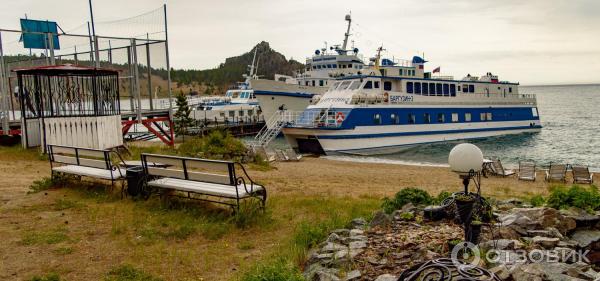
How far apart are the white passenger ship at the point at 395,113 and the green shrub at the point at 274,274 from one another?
22.5 m

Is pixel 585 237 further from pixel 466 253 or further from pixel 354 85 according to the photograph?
pixel 354 85

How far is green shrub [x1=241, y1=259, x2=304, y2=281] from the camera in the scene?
13.8ft

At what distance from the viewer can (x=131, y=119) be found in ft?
64.2

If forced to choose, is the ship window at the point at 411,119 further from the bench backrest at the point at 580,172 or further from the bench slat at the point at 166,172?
the bench slat at the point at 166,172

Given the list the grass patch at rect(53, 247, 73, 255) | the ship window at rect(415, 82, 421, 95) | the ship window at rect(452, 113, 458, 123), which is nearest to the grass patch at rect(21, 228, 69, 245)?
the grass patch at rect(53, 247, 73, 255)

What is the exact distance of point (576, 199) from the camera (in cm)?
648

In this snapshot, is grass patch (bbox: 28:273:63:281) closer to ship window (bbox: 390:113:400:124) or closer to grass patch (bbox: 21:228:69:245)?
grass patch (bbox: 21:228:69:245)

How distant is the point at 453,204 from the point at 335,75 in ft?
124

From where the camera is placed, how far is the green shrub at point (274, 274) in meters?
4.20

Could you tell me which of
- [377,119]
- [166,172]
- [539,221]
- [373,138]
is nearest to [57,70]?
[166,172]

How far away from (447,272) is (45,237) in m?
5.24

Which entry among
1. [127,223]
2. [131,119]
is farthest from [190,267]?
[131,119]

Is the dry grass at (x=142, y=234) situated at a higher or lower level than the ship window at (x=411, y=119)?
lower

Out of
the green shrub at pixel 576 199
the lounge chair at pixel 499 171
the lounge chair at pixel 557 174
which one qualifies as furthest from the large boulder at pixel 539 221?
the lounge chair at pixel 499 171
